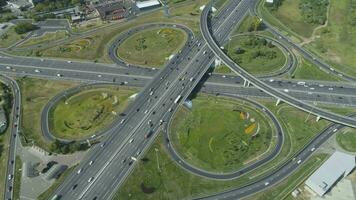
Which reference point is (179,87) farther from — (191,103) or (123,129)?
(123,129)

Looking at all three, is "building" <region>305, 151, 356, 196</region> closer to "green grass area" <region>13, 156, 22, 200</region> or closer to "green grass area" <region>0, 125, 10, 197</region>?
"green grass area" <region>13, 156, 22, 200</region>

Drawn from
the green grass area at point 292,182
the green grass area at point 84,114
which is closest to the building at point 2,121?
the green grass area at point 84,114

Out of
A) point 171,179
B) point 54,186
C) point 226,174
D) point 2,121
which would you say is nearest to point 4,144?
→ point 2,121

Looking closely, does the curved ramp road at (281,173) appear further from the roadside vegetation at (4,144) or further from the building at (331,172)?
the roadside vegetation at (4,144)

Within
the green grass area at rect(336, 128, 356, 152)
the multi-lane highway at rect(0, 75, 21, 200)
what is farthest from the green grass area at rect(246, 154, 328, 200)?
the multi-lane highway at rect(0, 75, 21, 200)

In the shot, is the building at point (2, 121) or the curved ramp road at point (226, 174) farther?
the building at point (2, 121)

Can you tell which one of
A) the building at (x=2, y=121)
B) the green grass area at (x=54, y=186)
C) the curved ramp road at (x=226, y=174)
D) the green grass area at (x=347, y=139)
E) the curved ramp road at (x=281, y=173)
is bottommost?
the green grass area at (x=347, y=139)

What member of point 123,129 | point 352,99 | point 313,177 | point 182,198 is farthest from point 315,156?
point 123,129
